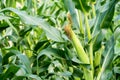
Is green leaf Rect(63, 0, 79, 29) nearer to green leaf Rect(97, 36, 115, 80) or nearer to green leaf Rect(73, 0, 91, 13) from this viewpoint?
green leaf Rect(73, 0, 91, 13)

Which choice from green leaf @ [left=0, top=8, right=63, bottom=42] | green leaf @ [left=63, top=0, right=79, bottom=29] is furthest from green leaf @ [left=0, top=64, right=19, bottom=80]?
green leaf @ [left=63, top=0, right=79, bottom=29]

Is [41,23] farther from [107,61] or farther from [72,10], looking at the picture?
[107,61]

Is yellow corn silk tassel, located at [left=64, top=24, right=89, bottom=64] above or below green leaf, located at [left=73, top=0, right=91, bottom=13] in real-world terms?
below

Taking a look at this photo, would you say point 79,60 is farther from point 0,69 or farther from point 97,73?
point 0,69

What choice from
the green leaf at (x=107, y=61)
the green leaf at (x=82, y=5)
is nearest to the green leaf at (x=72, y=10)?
the green leaf at (x=82, y=5)

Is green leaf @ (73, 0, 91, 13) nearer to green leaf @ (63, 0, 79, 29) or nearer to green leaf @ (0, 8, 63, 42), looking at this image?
green leaf @ (63, 0, 79, 29)

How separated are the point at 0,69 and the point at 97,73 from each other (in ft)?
1.33

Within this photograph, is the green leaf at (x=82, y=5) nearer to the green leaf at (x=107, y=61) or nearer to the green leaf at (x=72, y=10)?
the green leaf at (x=72, y=10)

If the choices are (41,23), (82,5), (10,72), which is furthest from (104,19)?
(10,72)

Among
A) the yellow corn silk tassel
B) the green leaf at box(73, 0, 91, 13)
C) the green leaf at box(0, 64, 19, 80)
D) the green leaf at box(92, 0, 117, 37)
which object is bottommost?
the green leaf at box(0, 64, 19, 80)

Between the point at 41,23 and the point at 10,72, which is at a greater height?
the point at 41,23

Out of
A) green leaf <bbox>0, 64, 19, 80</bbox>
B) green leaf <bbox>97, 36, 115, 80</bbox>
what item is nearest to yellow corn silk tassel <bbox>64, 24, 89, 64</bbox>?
green leaf <bbox>97, 36, 115, 80</bbox>

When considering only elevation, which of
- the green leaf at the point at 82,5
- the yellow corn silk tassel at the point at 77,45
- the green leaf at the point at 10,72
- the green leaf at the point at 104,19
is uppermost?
the green leaf at the point at 82,5

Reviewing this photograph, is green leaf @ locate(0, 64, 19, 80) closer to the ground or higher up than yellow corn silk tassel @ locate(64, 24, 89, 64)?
closer to the ground
